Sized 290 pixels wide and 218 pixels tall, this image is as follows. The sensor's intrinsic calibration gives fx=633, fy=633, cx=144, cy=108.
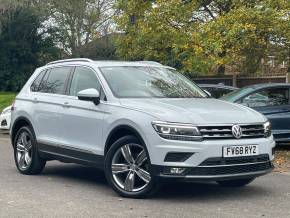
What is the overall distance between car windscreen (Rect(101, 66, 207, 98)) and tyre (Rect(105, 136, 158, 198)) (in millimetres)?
789

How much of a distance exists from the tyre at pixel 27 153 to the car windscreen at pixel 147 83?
191 cm

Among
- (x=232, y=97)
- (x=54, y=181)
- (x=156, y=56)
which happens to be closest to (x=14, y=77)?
(x=156, y=56)

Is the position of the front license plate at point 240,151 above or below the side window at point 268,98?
below

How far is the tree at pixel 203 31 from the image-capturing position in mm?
15883

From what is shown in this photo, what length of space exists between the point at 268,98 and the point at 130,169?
565 centimetres

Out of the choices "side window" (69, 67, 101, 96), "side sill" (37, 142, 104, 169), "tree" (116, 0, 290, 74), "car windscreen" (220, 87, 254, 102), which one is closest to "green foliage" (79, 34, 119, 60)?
"tree" (116, 0, 290, 74)

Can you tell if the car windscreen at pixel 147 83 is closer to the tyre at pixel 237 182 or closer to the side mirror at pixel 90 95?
the side mirror at pixel 90 95

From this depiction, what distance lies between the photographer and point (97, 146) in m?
8.30

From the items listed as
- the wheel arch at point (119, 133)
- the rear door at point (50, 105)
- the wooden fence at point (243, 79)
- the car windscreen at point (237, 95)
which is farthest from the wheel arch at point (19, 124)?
the wooden fence at point (243, 79)

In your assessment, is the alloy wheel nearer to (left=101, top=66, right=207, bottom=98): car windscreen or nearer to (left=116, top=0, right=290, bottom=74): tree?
(left=101, top=66, right=207, bottom=98): car windscreen

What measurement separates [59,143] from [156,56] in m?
11.4

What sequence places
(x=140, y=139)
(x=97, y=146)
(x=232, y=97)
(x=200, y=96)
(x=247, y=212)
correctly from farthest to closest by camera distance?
(x=232, y=97), (x=200, y=96), (x=97, y=146), (x=140, y=139), (x=247, y=212)

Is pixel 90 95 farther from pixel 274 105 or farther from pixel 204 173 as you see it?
pixel 274 105

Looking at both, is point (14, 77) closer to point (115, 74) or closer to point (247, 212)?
point (115, 74)
